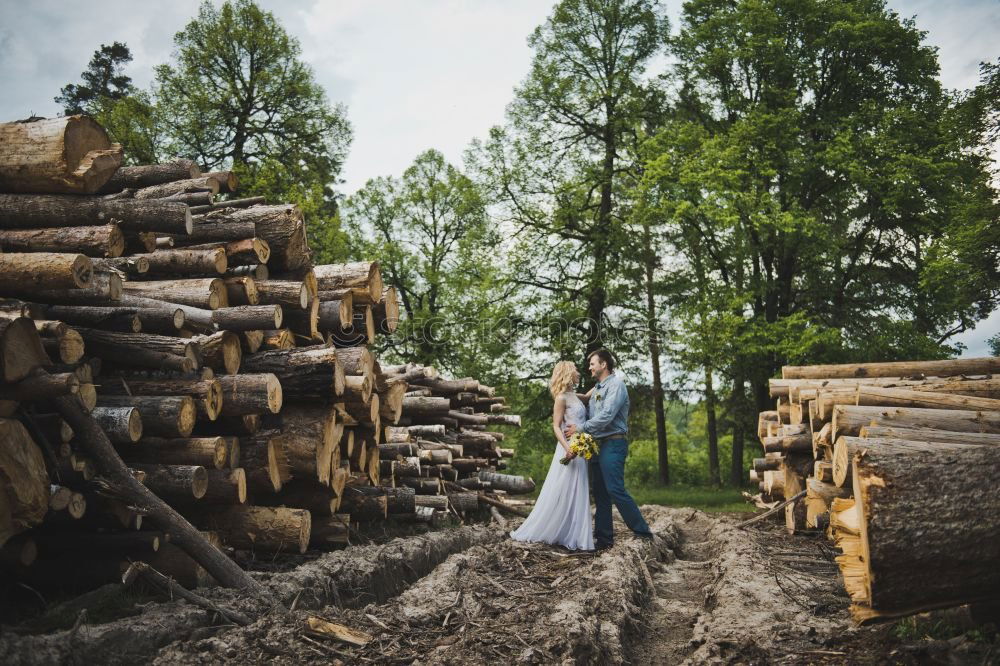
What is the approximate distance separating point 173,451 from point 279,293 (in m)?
1.83

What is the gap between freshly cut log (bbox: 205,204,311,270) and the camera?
277 inches

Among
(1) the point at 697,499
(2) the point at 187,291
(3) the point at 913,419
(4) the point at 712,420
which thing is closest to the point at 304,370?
(2) the point at 187,291

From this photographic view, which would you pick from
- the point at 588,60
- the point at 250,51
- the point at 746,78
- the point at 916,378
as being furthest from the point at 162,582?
the point at 250,51

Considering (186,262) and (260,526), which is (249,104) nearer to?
(186,262)

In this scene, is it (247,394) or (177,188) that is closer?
(247,394)

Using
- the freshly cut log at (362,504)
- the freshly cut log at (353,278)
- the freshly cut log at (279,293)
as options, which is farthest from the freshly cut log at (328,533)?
the freshly cut log at (353,278)

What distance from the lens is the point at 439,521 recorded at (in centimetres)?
962

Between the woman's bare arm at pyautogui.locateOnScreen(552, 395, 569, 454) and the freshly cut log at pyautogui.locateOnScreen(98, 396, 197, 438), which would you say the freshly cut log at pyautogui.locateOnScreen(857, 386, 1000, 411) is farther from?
the freshly cut log at pyautogui.locateOnScreen(98, 396, 197, 438)

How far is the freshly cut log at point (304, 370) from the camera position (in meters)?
6.40

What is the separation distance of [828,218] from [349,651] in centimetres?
1860

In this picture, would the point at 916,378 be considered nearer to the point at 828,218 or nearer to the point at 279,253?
the point at 279,253

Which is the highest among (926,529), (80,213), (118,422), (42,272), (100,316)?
(80,213)

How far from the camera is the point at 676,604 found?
6113 mm

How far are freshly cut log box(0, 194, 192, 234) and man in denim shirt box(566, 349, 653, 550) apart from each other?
456 centimetres
